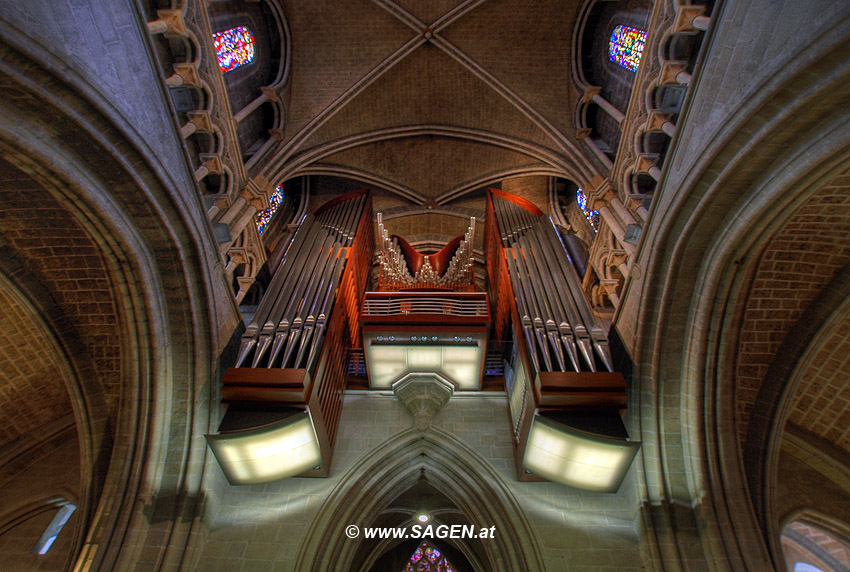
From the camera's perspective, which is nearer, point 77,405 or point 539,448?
point 539,448

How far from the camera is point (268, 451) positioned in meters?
5.45

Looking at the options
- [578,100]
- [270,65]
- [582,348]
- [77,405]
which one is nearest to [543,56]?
[578,100]

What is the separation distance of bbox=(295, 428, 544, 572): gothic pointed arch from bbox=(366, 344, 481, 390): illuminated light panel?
99cm

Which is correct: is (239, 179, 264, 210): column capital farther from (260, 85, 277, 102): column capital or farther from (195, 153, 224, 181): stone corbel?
(260, 85, 277, 102): column capital

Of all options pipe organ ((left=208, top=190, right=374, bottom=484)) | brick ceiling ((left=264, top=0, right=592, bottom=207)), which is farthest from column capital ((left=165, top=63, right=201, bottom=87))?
brick ceiling ((left=264, top=0, right=592, bottom=207))

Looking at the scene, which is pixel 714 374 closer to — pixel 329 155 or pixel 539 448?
pixel 539 448

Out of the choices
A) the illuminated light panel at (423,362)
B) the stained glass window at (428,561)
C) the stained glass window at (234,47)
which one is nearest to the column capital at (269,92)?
the stained glass window at (234,47)

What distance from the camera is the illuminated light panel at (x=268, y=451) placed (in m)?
5.31

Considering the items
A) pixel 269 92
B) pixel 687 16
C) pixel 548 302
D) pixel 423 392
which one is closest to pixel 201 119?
pixel 269 92

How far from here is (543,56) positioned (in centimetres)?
1178

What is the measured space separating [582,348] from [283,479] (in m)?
4.12

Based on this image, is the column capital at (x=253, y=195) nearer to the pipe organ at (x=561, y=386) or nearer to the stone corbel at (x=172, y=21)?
the stone corbel at (x=172, y=21)

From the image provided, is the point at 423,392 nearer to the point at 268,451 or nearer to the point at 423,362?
the point at 423,362

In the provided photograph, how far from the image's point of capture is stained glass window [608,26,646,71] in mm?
9617
